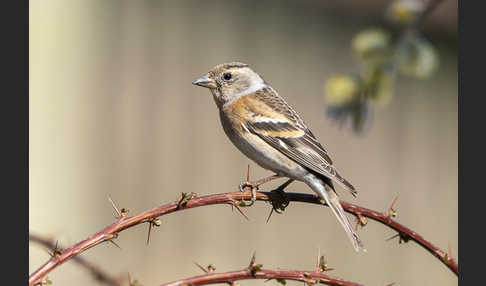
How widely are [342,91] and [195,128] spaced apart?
6394 millimetres

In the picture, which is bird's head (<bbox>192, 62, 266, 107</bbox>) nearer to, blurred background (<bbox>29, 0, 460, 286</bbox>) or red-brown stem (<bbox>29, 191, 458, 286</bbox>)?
red-brown stem (<bbox>29, 191, 458, 286</bbox>)

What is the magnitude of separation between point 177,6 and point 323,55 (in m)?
2.28

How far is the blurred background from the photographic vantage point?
325 inches

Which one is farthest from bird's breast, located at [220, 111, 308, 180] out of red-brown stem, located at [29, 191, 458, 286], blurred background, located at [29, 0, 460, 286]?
blurred background, located at [29, 0, 460, 286]

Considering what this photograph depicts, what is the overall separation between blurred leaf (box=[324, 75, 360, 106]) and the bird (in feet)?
2.79

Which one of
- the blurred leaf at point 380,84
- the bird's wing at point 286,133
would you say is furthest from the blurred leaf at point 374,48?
the bird's wing at point 286,133

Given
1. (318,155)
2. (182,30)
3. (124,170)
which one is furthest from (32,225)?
(318,155)

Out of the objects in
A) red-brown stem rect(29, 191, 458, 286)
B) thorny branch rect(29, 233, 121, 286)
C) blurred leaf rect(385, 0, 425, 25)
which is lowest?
thorny branch rect(29, 233, 121, 286)

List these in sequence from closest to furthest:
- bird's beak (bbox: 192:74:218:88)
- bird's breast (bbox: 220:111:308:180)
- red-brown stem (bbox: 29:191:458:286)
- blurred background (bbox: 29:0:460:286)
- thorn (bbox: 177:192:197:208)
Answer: red-brown stem (bbox: 29:191:458:286) → thorn (bbox: 177:192:197:208) → bird's breast (bbox: 220:111:308:180) → bird's beak (bbox: 192:74:218:88) → blurred background (bbox: 29:0:460:286)

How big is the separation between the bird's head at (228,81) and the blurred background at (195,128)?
3577 mm

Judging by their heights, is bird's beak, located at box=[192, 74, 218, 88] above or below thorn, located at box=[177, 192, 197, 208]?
above

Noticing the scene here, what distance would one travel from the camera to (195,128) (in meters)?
9.08

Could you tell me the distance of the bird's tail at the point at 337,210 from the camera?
11.3 feet

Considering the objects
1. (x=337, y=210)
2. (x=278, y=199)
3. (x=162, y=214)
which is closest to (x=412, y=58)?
(x=278, y=199)
